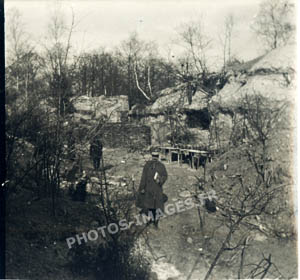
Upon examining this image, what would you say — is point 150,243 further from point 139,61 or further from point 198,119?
point 139,61

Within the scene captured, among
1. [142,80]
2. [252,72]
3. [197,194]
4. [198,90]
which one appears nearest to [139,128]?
[198,90]

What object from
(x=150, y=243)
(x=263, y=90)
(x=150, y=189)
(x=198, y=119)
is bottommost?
(x=150, y=243)

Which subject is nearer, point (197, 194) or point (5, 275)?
point (5, 275)

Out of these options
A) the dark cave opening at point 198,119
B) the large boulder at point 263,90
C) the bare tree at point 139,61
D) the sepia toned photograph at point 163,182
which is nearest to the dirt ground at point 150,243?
the sepia toned photograph at point 163,182

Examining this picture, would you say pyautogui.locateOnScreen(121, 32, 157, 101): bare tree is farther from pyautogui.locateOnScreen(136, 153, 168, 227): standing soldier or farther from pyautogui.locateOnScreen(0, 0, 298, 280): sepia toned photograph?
pyautogui.locateOnScreen(136, 153, 168, 227): standing soldier

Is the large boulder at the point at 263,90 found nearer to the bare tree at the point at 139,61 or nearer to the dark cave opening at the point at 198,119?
the dark cave opening at the point at 198,119

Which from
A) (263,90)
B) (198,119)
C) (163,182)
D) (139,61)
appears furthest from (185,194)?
(139,61)

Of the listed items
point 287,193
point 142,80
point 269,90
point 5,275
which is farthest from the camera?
point 142,80

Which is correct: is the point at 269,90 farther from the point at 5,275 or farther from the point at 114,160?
the point at 5,275
